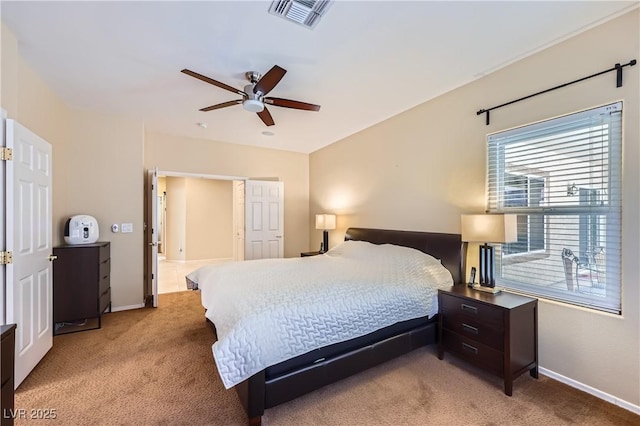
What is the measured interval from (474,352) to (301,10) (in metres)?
2.94

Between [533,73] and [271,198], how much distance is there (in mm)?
4233

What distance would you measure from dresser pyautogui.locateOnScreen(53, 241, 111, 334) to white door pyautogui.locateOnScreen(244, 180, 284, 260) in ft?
7.55

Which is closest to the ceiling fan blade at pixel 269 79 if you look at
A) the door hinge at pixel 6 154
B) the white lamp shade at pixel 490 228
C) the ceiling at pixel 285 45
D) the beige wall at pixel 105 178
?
Answer: the ceiling at pixel 285 45

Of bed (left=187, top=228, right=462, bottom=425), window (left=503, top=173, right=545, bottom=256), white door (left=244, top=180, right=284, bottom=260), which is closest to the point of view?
bed (left=187, top=228, right=462, bottom=425)

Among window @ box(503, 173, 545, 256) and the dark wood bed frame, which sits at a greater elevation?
window @ box(503, 173, 545, 256)

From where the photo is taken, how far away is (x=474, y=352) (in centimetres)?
229

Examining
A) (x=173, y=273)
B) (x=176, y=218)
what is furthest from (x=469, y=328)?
(x=176, y=218)

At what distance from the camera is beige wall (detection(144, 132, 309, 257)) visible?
464 centimetres

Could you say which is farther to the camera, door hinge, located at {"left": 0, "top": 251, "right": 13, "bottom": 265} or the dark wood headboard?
the dark wood headboard

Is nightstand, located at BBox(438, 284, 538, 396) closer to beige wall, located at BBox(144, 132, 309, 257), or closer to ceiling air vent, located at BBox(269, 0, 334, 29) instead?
ceiling air vent, located at BBox(269, 0, 334, 29)

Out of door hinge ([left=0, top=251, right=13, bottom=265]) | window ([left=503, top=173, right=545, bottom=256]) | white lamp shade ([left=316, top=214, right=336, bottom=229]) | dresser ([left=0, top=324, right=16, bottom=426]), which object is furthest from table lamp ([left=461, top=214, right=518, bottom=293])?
door hinge ([left=0, top=251, right=13, bottom=265])

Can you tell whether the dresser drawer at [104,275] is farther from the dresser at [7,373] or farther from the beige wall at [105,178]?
the dresser at [7,373]

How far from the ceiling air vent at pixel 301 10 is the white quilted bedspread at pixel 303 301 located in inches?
79.9

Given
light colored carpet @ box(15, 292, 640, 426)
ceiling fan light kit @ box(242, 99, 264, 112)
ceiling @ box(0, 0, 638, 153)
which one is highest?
ceiling @ box(0, 0, 638, 153)
